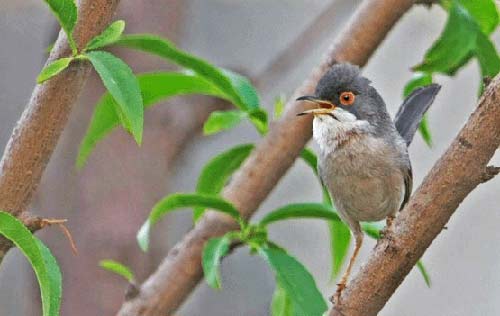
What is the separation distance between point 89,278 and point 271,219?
89 cm

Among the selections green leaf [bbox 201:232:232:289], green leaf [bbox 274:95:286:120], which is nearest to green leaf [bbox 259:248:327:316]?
green leaf [bbox 201:232:232:289]

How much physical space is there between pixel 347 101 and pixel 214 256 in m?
0.37

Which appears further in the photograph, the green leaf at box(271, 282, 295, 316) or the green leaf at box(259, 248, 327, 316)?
the green leaf at box(271, 282, 295, 316)

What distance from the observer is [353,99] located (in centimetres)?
155

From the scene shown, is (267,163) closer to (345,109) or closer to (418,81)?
(345,109)

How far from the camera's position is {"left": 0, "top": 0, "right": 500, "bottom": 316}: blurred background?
2.28 m

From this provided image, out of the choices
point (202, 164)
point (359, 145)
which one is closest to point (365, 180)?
point (359, 145)

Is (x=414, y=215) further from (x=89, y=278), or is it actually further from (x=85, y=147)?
(x=89, y=278)

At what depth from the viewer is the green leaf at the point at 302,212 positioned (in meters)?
1.45

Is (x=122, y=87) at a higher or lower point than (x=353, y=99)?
lower

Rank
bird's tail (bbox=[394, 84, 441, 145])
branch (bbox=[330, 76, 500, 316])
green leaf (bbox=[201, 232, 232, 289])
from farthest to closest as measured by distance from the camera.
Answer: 1. bird's tail (bbox=[394, 84, 441, 145])
2. green leaf (bbox=[201, 232, 232, 289])
3. branch (bbox=[330, 76, 500, 316])

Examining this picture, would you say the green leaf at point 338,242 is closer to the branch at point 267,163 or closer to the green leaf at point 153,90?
the branch at point 267,163

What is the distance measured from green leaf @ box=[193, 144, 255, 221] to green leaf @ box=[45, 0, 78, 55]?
0.54 meters

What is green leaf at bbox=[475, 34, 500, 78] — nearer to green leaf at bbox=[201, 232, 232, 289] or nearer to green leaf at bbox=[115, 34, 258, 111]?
green leaf at bbox=[115, 34, 258, 111]
